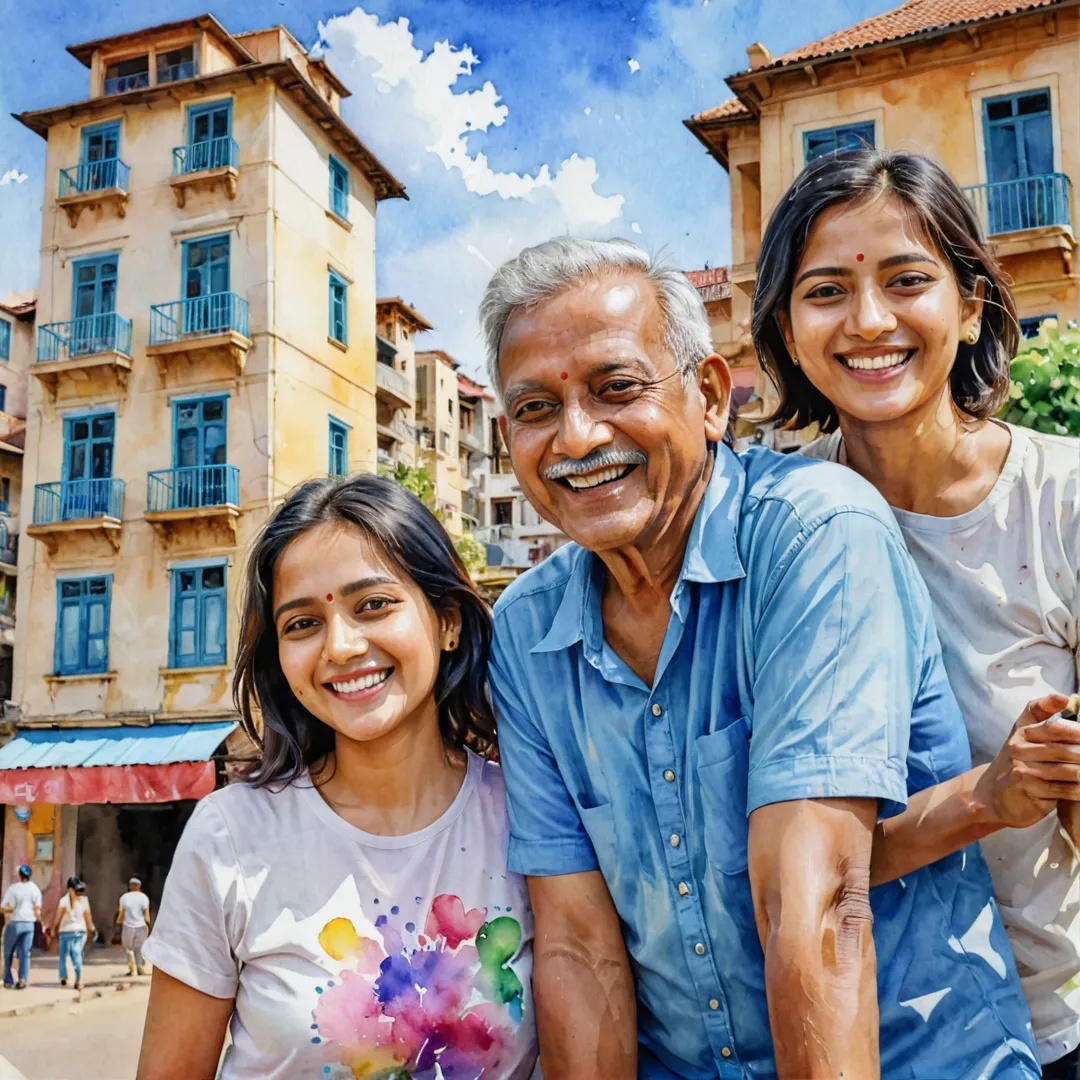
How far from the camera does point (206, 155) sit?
A: 14.5 m

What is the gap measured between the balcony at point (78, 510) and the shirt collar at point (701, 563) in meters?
13.9

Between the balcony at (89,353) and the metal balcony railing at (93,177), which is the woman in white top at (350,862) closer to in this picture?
the balcony at (89,353)

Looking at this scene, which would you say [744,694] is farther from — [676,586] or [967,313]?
[967,313]

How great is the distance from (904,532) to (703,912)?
670 millimetres

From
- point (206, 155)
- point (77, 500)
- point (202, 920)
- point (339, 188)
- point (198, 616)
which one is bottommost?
point (202, 920)

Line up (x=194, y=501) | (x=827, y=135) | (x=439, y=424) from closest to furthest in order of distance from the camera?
(x=827, y=135) < (x=194, y=501) < (x=439, y=424)

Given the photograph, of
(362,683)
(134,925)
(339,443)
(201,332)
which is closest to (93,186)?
(201,332)

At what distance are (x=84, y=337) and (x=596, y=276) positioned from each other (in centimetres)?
1494

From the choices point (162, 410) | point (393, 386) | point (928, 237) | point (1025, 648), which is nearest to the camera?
point (1025, 648)

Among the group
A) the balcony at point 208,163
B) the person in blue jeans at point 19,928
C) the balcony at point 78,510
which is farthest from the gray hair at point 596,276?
the balcony at point 78,510

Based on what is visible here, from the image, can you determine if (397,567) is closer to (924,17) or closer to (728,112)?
(924,17)

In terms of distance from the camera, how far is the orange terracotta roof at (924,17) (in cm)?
628

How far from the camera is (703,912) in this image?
175 cm

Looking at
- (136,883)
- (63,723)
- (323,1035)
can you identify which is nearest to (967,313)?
(323,1035)
